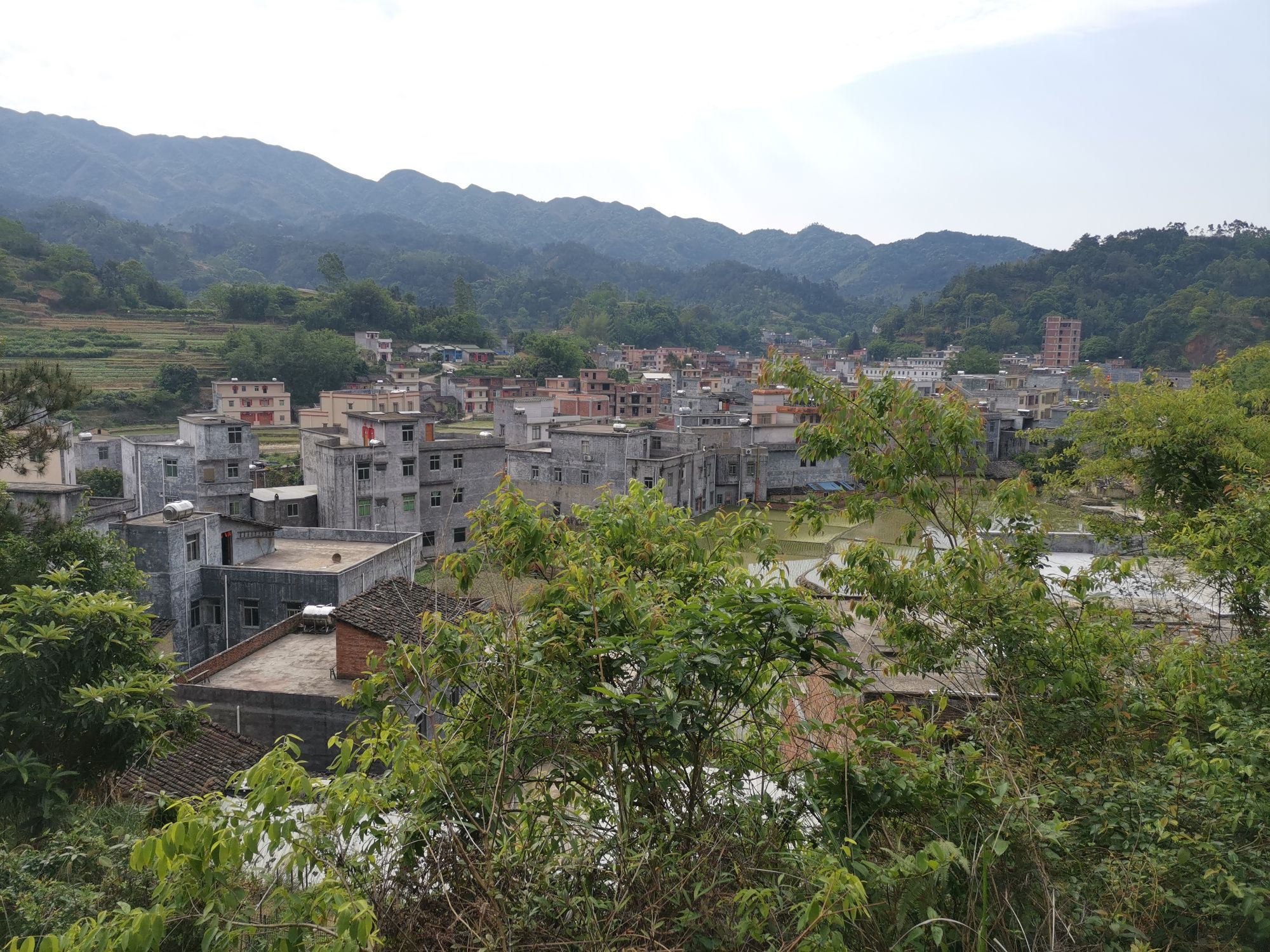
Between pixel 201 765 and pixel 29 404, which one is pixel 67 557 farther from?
→ pixel 201 765

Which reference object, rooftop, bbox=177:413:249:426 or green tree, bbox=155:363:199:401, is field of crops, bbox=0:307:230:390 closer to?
green tree, bbox=155:363:199:401

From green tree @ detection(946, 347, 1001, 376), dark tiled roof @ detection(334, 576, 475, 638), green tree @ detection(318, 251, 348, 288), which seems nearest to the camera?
dark tiled roof @ detection(334, 576, 475, 638)

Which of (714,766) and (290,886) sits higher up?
(714,766)

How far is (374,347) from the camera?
73562mm

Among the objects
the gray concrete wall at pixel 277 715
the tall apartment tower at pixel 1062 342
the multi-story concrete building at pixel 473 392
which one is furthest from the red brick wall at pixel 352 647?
the tall apartment tower at pixel 1062 342

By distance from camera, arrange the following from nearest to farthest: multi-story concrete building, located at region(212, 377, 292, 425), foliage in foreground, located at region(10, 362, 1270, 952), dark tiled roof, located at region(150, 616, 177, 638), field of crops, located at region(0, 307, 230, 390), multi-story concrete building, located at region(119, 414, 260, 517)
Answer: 1. foliage in foreground, located at region(10, 362, 1270, 952)
2. dark tiled roof, located at region(150, 616, 177, 638)
3. multi-story concrete building, located at region(119, 414, 260, 517)
4. multi-story concrete building, located at region(212, 377, 292, 425)
5. field of crops, located at region(0, 307, 230, 390)

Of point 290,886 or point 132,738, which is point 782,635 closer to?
point 290,886

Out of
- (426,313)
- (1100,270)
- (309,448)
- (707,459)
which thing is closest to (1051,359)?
(1100,270)

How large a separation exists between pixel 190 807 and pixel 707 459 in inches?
1185

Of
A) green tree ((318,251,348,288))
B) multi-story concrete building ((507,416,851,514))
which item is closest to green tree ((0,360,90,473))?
multi-story concrete building ((507,416,851,514))

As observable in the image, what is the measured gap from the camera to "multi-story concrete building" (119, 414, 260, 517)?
904 inches

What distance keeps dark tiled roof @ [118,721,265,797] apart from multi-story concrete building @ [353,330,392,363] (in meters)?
64.7

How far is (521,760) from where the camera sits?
3.98 metres

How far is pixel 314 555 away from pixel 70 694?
1249cm
